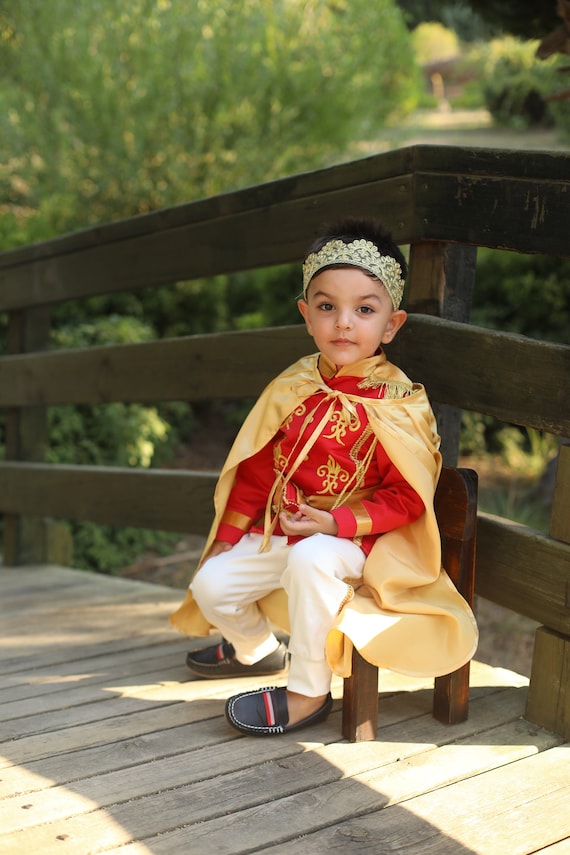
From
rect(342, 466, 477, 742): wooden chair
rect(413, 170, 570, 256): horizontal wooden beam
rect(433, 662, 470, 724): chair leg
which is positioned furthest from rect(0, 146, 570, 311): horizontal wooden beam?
rect(433, 662, 470, 724): chair leg

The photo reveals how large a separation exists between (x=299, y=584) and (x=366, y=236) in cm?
78

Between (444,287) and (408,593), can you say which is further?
(444,287)

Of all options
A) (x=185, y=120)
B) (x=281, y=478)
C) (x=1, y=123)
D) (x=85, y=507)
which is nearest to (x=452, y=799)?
(x=281, y=478)

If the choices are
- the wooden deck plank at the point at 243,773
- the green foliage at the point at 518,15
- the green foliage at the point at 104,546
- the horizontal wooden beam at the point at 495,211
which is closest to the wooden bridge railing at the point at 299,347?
the horizontal wooden beam at the point at 495,211

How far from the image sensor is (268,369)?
2781 mm

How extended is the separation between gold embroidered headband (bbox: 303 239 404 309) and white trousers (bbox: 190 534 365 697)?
22.8 inches

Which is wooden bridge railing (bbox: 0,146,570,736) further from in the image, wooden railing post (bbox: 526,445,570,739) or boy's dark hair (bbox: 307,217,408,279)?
boy's dark hair (bbox: 307,217,408,279)

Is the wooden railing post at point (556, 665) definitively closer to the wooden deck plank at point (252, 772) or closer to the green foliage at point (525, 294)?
the wooden deck plank at point (252, 772)

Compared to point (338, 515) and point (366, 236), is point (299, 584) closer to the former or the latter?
point (338, 515)

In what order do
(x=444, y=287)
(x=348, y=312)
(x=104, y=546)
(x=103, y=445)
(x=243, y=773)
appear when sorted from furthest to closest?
(x=103, y=445)
(x=104, y=546)
(x=444, y=287)
(x=348, y=312)
(x=243, y=773)

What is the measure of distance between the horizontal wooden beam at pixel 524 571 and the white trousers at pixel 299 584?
343 millimetres

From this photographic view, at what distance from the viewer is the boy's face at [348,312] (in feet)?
6.94

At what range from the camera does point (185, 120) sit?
753 centimetres

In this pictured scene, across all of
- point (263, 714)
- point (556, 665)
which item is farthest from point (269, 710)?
point (556, 665)
